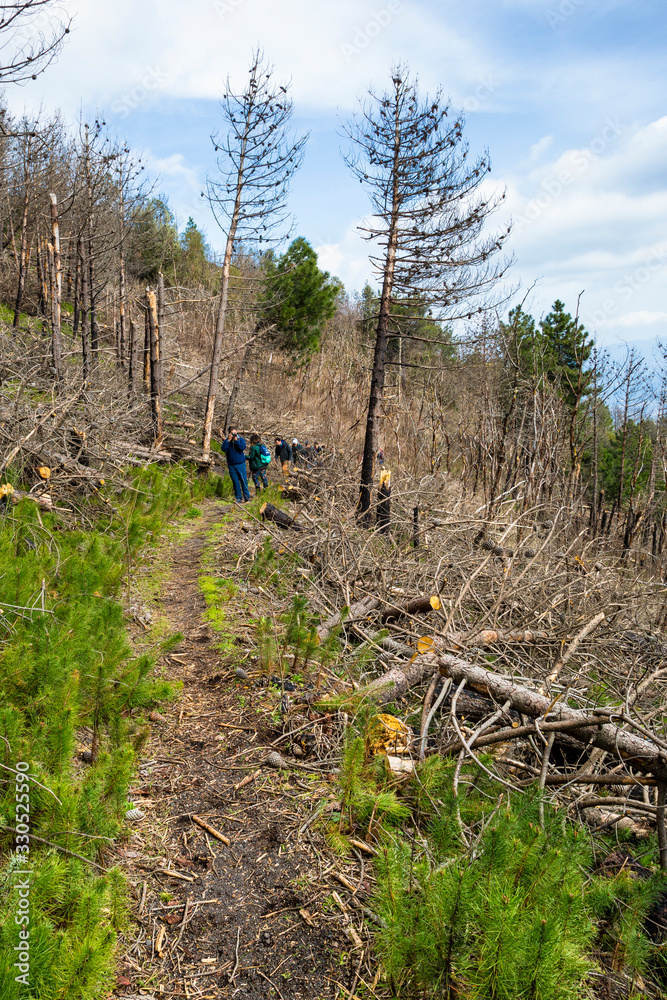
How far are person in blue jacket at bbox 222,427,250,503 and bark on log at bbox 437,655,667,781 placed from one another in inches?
311

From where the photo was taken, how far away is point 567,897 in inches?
81.8

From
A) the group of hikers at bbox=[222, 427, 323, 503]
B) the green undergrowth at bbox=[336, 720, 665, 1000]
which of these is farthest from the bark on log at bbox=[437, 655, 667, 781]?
the group of hikers at bbox=[222, 427, 323, 503]

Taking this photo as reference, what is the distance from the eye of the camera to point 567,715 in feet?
12.7

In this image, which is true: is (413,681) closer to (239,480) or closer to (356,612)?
(356,612)

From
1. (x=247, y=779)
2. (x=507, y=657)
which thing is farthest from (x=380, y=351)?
(x=247, y=779)

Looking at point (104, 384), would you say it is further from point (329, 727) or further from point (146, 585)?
point (329, 727)

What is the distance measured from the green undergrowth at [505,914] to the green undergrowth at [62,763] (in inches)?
45.4

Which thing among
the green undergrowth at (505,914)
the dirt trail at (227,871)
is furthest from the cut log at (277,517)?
the green undergrowth at (505,914)

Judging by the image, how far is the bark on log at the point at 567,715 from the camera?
11.1ft

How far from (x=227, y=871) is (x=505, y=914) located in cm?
153

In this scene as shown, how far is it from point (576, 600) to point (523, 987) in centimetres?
481

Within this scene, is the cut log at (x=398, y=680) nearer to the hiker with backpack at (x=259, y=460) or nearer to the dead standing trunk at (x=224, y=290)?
the hiker with backpack at (x=259, y=460)

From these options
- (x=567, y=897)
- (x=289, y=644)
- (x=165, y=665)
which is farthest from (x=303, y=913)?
(x=165, y=665)

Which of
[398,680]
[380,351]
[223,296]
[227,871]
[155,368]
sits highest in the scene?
[223,296]
